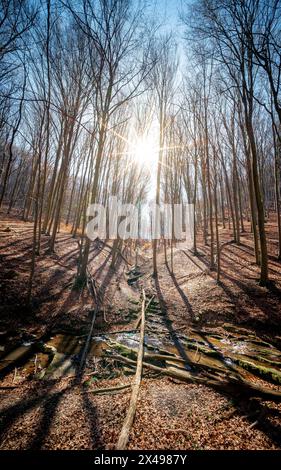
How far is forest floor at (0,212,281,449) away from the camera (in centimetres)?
252

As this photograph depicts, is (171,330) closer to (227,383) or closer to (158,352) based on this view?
(158,352)

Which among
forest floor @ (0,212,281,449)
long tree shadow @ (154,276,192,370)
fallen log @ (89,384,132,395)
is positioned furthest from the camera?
long tree shadow @ (154,276,192,370)

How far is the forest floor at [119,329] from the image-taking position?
8.25ft

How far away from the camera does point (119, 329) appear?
20.8 feet

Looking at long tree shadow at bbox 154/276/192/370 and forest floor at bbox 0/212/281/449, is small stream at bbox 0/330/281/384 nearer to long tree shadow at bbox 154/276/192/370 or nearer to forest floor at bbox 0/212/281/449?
long tree shadow at bbox 154/276/192/370

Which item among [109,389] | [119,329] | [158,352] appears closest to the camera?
[109,389]

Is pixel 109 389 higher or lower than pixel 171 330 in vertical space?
higher

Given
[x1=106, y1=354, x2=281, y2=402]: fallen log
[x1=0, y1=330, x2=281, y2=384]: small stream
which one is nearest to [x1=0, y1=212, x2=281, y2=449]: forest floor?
[x1=106, y1=354, x2=281, y2=402]: fallen log

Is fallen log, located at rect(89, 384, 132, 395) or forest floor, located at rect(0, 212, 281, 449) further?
fallen log, located at rect(89, 384, 132, 395)

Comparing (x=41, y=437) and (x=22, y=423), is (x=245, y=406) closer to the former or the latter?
(x=41, y=437)

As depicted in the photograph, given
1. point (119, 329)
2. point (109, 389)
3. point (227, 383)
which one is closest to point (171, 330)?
point (119, 329)

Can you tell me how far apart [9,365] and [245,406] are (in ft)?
13.7

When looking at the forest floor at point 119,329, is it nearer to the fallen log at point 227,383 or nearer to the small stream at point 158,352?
the fallen log at point 227,383

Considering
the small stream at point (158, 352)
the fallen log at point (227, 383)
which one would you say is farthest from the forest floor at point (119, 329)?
the small stream at point (158, 352)
